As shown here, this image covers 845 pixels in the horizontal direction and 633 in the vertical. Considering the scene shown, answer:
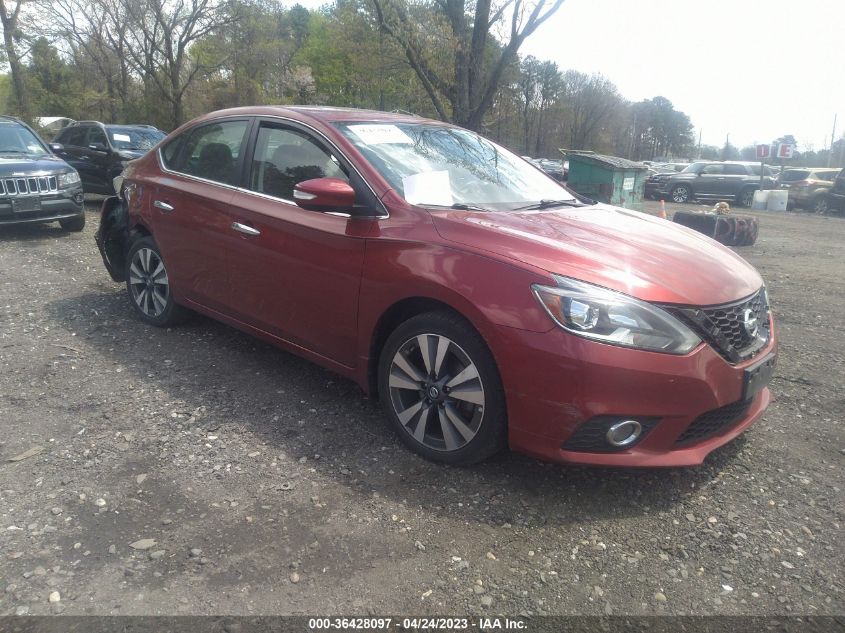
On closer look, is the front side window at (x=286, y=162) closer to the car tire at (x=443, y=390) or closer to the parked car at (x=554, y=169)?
the car tire at (x=443, y=390)

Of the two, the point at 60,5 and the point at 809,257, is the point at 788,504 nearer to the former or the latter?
the point at 809,257

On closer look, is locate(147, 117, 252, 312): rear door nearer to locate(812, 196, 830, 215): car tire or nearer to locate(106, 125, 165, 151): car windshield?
locate(106, 125, 165, 151): car windshield

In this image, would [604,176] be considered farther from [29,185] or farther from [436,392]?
[436,392]

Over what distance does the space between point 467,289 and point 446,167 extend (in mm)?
1154

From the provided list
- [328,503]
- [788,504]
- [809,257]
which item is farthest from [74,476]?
[809,257]

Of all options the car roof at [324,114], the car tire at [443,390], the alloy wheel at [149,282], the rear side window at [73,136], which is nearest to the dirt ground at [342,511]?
the car tire at [443,390]

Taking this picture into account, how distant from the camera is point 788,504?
3008mm

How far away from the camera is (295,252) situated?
3.76 m

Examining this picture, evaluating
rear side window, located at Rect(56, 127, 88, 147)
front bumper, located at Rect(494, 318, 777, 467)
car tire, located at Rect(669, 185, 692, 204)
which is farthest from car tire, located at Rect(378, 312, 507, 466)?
car tire, located at Rect(669, 185, 692, 204)

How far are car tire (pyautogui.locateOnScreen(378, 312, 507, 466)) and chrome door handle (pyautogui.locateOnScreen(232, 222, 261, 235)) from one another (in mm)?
1217

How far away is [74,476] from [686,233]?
135 inches

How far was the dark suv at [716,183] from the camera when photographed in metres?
25.5

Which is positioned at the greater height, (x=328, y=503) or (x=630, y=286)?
(x=630, y=286)

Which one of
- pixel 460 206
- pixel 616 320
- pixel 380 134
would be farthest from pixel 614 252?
pixel 380 134
